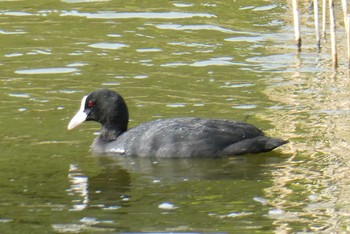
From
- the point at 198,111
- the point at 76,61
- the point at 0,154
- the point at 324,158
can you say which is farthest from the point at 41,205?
the point at 76,61

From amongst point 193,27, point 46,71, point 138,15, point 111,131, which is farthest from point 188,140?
point 138,15

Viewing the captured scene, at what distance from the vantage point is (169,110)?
41.1ft

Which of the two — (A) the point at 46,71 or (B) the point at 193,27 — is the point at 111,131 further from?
(B) the point at 193,27

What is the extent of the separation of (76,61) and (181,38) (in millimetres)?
1991

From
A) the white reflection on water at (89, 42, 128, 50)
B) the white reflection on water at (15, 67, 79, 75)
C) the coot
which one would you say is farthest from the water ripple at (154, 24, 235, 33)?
the coot

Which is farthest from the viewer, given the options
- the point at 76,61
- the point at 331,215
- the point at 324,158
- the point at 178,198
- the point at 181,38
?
the point at 181,38

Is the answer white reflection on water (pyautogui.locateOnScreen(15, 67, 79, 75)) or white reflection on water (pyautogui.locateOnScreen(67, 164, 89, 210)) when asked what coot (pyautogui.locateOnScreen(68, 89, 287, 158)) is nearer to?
white reflection on water (pyautogui.locateOnScreen(67, 164, 89, 210))

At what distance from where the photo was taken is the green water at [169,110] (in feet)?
29.3

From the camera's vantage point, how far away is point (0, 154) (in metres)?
10.9

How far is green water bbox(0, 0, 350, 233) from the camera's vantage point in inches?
352

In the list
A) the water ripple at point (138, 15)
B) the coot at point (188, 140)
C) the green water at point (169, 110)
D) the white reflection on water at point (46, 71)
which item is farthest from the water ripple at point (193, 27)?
the coot at point (188, 140)

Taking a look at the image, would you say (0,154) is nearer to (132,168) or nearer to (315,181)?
(132,168)

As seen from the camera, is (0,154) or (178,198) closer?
(178,198)

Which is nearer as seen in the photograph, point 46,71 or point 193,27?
point 46,71
